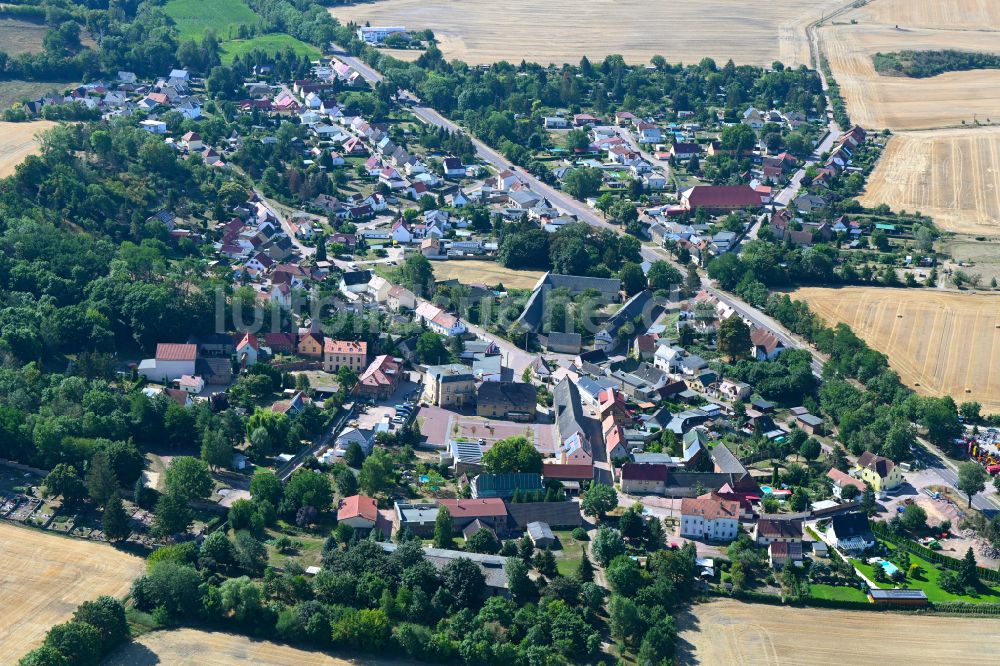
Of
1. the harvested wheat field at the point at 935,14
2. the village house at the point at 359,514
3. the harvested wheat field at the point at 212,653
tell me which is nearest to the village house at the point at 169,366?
the village house at the point at 359,514

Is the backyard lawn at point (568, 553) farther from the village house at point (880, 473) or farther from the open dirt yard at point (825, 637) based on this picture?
the village house at point (880, 473)

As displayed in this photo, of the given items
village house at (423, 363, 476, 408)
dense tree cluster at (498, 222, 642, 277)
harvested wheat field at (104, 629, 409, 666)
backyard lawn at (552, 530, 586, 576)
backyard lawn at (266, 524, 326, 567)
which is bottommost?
harvested wheat field at (104, 629, 409, 666)

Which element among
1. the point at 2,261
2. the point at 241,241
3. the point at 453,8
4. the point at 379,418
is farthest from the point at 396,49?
the point at 379,418

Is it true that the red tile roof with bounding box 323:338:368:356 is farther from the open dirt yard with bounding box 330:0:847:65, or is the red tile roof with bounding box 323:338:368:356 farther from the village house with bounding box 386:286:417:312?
the open dirt yard with bounding box 330:0:847:65

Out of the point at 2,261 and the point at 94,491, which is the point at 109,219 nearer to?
the point at 2,261

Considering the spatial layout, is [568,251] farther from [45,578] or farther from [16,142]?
[45,578]

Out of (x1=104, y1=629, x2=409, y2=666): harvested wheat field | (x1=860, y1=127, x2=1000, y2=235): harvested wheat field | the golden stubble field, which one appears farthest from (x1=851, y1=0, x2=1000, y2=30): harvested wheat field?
(x1=104, y1=629, x2=409, y2=666): harvested wheat field
